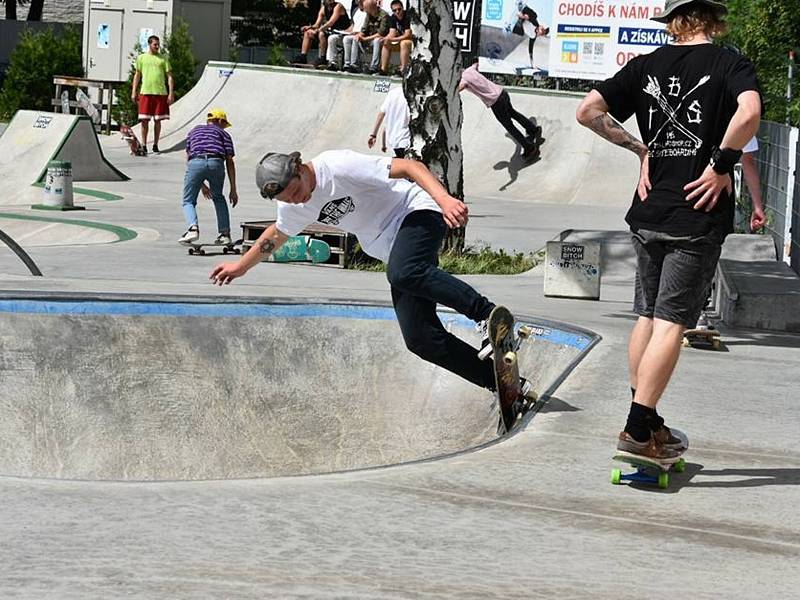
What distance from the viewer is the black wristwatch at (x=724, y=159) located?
5.04 metres

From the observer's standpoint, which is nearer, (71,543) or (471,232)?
(71,543)

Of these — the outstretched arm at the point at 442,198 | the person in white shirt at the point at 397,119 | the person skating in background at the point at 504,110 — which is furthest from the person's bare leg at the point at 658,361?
the person skating in background at the point at 504,110

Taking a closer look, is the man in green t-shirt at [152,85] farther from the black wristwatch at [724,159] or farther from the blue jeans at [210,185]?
the black wristwatch at [724,159]

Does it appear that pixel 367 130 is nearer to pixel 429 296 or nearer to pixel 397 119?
pixel 397 119

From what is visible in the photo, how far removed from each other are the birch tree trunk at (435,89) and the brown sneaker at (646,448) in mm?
8655

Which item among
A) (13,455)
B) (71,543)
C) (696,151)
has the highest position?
(696,151)

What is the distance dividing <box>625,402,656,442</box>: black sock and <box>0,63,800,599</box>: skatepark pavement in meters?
0.20

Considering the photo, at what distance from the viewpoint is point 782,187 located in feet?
44.0

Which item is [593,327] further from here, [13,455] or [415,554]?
[415,554]

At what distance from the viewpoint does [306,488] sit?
4949 mm

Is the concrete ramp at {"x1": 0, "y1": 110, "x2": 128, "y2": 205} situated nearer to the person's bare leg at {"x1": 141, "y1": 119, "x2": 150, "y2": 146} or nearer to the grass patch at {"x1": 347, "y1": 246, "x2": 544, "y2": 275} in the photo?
the person's bare leg at {"x1": 141, "y1": 119, "x2": 150, "y2": 146}

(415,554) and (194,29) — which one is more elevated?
(194,29)

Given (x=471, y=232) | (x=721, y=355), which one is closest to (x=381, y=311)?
(x=721, y=355)

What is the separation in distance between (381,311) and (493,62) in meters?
19.2
